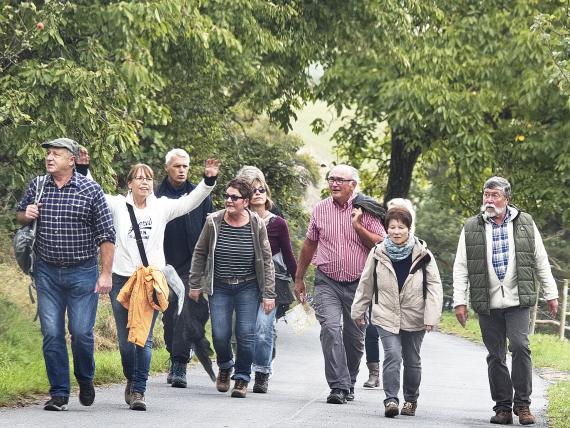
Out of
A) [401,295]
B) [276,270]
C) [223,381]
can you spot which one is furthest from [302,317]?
[401,295]

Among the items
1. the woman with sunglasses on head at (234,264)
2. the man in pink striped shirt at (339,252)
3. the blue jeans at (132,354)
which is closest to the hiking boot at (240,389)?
the woman with sunglasses on head at (234,264)

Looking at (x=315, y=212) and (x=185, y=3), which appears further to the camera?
(x=185, y=3)

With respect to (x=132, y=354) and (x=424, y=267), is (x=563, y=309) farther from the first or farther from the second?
(x=132, y=354)

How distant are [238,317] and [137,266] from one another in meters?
1.44

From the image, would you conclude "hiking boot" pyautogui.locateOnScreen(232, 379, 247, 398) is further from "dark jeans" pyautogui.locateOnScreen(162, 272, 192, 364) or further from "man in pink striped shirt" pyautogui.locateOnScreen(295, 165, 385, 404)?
"dark jeans" pyautogui.locateOnScreen(162, 272, 192, 364)

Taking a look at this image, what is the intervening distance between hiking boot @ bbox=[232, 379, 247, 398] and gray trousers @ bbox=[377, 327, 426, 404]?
52.1 inches

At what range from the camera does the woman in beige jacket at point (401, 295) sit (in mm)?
10680

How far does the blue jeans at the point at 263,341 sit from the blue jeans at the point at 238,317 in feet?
0.56

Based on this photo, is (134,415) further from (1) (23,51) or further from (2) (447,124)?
(2) (447,124)

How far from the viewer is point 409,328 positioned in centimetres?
1073

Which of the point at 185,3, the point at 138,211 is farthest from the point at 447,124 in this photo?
the point at 138,211

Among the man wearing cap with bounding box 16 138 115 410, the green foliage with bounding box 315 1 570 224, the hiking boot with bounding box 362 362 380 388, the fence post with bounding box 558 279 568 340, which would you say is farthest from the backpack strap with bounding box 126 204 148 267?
the fence post with bounding box 558 279 568 340

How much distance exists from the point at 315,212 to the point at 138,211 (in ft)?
6.10

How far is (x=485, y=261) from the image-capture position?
10680 millimetres
